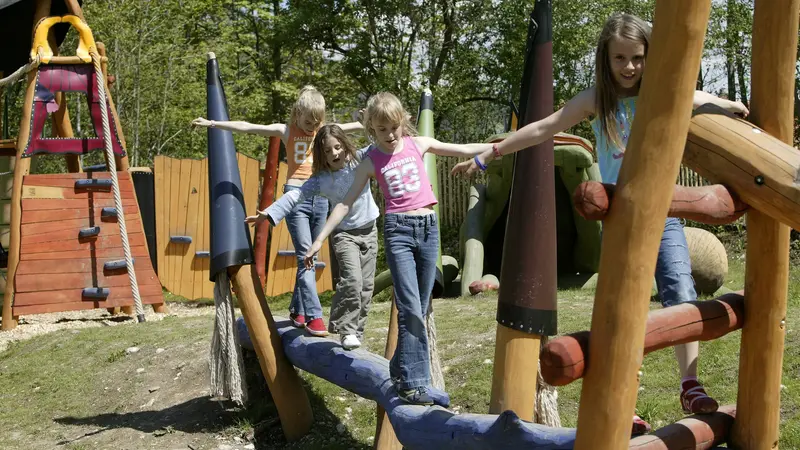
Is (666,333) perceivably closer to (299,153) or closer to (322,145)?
(322,145)

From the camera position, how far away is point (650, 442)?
296 centimetres

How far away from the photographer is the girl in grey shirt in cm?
503

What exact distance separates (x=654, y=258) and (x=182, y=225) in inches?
365

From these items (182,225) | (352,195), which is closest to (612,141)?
(352,195)

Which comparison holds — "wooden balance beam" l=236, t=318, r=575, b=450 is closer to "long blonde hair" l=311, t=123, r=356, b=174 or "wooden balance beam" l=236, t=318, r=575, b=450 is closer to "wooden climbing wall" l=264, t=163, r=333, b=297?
"long blonde hair" l=311, t=123, r=356, b=174

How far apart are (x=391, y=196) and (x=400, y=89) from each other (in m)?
14.6

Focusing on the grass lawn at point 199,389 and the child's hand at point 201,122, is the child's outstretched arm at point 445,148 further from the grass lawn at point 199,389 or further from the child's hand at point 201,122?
the grass lawn at point 199,389

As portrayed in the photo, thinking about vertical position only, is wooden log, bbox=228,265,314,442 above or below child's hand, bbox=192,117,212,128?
below

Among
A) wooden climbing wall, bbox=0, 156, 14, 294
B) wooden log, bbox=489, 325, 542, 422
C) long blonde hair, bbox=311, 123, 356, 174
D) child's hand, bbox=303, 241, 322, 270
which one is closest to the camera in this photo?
wooden log, bbox=489, 325, 542, 422

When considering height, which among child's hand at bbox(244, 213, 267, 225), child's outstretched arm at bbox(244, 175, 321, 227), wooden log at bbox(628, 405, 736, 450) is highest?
child's outstretched arm at bbox(244, 175, 321, 227)

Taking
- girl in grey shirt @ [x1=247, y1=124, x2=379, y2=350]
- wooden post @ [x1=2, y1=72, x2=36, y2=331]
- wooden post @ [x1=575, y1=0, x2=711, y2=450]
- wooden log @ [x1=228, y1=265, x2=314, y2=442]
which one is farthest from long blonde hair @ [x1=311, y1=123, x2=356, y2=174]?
wooden post @ [x1=2, y1=72, x2=36, y2=331]

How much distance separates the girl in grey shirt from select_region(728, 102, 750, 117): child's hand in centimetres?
236

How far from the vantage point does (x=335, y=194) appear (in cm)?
527

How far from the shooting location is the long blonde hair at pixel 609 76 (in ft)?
10.8
